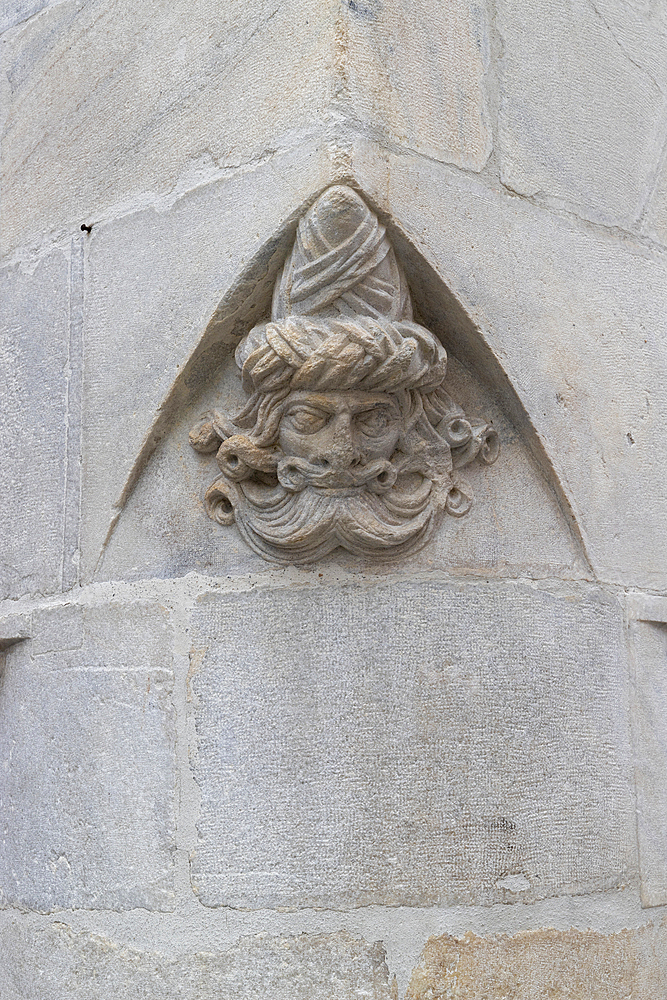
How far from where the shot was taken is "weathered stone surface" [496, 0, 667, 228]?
1.87 meters

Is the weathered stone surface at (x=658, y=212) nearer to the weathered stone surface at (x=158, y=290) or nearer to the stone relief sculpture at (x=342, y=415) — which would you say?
the stone relief sculpture at (x=342, y=415)

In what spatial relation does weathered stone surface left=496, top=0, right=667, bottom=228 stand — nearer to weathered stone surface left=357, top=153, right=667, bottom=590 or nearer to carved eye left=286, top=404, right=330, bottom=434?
weathered stone surface left=357, top=153, right=667, bottom=590

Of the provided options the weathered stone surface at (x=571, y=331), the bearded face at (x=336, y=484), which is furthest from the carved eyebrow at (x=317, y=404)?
the weathered stone surface at (x=571, y=331)

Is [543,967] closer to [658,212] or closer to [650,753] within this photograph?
[650,753]

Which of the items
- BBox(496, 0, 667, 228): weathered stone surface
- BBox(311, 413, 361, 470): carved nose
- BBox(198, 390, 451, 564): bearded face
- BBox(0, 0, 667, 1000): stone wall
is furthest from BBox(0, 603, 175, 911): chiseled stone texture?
BBox(496, 0, 667, 228): weathered stone surface

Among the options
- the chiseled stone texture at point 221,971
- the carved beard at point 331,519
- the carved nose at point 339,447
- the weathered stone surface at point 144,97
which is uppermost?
the weathered stone surface at point 144,97

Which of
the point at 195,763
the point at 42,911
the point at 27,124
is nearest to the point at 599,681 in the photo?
the point at 195,763

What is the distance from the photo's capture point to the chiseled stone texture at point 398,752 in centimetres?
158

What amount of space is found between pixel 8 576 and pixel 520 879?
0.99 meters

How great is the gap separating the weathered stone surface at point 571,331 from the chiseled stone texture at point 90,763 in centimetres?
67

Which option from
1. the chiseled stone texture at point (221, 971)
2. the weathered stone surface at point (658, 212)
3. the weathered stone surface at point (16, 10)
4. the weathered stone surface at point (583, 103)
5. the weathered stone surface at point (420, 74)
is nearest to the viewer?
the chiseled stone texture at point (221, 971)

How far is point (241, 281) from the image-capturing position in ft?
5.57

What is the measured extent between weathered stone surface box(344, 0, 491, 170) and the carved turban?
6.5 inches

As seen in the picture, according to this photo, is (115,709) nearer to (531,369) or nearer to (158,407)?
(158,407)
